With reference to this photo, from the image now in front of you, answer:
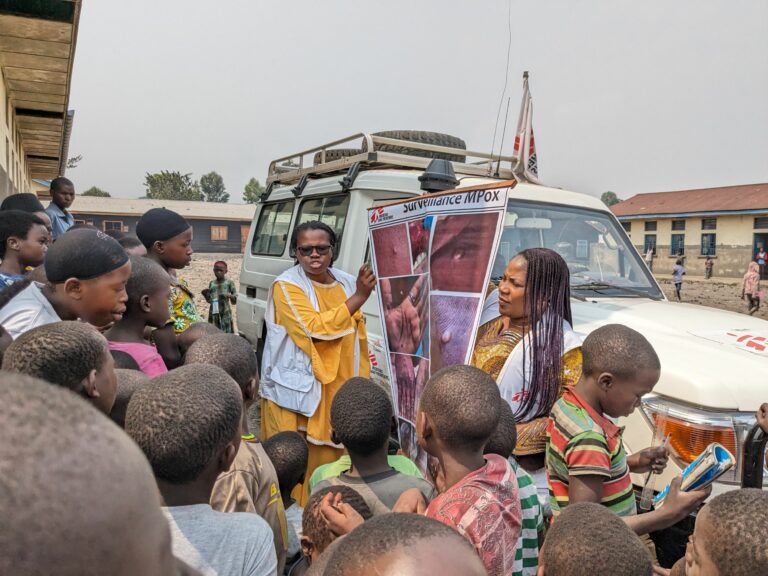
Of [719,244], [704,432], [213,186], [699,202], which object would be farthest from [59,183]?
[213,186]

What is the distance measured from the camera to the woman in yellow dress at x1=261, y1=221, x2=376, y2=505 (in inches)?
135

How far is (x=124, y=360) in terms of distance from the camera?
2.30 metres

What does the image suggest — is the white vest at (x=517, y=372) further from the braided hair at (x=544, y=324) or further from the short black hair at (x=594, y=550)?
the short black hair at (x=594, y=550)

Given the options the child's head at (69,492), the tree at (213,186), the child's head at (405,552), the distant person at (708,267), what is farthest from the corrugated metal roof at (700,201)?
the tree at (213,186)

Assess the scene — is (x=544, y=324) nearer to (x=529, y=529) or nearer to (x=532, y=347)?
(x=532, y=347)

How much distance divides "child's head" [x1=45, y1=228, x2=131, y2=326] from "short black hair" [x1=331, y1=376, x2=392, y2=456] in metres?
1.01

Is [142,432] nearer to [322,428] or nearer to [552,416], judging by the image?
[552,416]

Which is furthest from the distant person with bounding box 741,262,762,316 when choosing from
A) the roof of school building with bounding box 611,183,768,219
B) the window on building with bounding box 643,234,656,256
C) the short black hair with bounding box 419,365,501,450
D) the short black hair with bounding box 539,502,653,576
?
the short black hair with bounding box 539,502,653,576

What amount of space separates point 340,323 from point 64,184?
15.6 ft

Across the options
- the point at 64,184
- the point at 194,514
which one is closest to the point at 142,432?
the point at 194,514

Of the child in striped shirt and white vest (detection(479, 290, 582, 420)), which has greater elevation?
white vest (detection(479, 290, 582, 420))

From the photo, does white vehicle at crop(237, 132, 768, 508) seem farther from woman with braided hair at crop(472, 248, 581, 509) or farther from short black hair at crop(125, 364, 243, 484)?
short black hair at crop(125, 364, 243, 484)

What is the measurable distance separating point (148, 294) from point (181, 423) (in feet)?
4.72

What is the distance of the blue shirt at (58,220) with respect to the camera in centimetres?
624
